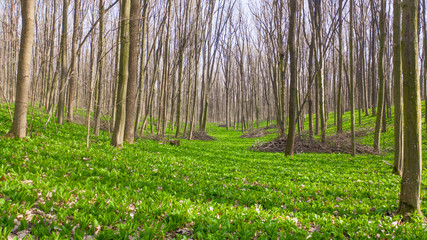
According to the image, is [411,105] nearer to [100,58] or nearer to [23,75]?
[100,58]

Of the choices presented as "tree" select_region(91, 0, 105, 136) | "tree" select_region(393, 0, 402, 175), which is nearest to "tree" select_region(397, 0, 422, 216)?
"tree" select_region(393, 0, 402, 175)

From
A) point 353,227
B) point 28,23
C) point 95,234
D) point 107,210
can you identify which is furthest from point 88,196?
point 28,23

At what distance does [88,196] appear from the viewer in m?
3.77

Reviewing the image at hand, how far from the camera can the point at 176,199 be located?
Answer: 419cm

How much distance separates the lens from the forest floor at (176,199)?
300 cm

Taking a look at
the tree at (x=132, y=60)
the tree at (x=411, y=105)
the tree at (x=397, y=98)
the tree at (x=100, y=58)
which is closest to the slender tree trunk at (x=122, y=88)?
the tree at (x=132, y=60)

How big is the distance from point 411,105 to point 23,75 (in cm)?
950

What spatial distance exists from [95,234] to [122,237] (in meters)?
0.39

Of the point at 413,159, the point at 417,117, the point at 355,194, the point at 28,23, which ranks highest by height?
the point at 28,23

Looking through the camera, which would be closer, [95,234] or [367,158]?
[95,234]

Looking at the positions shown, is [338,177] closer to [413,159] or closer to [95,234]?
[413,159]

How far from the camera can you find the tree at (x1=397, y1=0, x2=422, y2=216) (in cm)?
372

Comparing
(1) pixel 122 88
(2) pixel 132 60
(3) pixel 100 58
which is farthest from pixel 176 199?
(2) pixel 132 60

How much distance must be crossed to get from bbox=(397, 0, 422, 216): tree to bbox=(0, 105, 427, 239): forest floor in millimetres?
624
